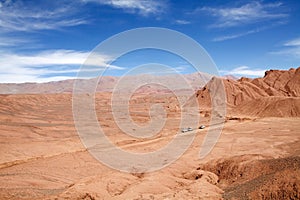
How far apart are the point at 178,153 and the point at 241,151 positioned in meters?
5.89

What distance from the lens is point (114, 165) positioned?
843 inches

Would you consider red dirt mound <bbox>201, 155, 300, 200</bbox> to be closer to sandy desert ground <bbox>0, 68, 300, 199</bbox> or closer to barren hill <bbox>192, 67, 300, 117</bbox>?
sandy desert ground <bbox>0, 68, 300, 199</bbox>

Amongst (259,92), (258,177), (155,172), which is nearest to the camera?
(258,177)

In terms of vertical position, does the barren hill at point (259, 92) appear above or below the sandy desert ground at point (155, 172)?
above

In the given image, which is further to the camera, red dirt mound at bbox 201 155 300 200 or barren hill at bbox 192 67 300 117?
barren hill at bbox 192 67 300 117

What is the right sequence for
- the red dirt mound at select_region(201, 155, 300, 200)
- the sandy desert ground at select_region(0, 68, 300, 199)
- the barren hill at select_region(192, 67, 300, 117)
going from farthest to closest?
the barren hill at select_region(192, 67, 300, 117)
the sandy desert ground at select_region(0, 68, 300, 199)
the red dirt mound at select_region(201, 155, 300, 200)

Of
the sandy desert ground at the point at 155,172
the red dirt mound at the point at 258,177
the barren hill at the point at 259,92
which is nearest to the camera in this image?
the red dirt mound at the point at 258,177

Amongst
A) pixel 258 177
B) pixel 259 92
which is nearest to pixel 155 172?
pixel 258 177

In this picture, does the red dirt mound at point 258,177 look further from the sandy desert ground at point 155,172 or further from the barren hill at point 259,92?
the barren hill at point 259,92

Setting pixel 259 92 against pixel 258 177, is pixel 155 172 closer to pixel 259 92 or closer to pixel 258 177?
pixel 258 177

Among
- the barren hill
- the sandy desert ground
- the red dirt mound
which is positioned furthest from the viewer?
the barren hill

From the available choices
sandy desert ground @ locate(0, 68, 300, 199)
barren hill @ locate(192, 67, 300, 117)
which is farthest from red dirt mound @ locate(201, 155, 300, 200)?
barren hill @ locate(192, 67, 300, 117)

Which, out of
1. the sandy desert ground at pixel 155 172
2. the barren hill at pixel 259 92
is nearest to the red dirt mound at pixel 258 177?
the sandy desert ground at pixel 155 172

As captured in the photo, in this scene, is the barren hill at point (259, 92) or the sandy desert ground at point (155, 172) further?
the barren hill at point (259, 92)
